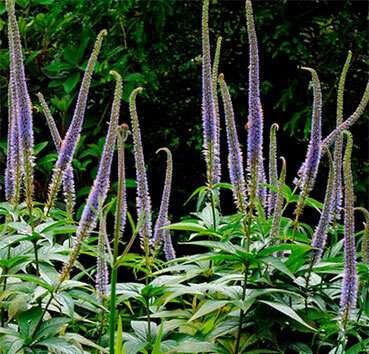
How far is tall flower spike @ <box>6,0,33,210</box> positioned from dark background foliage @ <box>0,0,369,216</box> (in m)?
3.33

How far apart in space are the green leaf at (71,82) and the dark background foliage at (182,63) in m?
0.01

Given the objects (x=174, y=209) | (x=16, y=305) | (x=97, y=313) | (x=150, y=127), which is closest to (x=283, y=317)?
(x=97, y=313)

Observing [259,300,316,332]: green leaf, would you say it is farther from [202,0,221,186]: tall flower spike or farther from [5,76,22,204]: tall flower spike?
[5,76,22,204]: tall flower spike

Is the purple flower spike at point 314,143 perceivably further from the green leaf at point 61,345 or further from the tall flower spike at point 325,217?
the green leaf at point 61,345

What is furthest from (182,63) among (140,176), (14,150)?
(140,176)

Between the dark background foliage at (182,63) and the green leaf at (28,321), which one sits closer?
the green leaf at (28,321)

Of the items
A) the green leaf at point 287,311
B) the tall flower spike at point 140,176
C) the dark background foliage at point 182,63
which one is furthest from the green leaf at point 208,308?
the dark background foliage at point 182,63

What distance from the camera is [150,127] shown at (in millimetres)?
7039

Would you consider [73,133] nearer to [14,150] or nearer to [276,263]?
[14,150]

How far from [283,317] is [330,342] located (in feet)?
0.94

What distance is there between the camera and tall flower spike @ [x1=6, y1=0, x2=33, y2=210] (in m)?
2.78

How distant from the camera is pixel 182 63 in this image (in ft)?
23.0

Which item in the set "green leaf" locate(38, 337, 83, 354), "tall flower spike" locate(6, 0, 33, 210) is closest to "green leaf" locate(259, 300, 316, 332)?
"green leaf" locate(38, 337, 83, 354)

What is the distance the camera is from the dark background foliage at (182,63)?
642 cm
